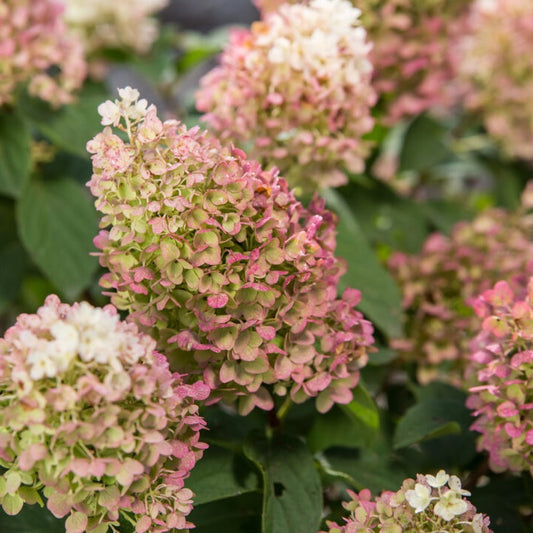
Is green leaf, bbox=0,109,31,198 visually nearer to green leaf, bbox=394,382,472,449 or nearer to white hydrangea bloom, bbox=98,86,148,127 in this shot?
white hydrangea bloom, bbox=98,86,148,127

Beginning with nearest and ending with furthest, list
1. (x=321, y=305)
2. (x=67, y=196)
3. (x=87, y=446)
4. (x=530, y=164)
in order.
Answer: (x=87, y=446) → (x=321, y=305) → (x=67, y=196) → (x=530, y=164)

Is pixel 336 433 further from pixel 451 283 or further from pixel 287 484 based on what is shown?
pixel 451 283

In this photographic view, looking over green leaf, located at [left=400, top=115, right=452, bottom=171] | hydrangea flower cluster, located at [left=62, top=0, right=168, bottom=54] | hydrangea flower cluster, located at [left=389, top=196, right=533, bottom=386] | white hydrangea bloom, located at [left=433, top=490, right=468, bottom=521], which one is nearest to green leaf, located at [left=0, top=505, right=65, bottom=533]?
white hydrangea bloom, located at [left=433, top=490, right=468, bottom=521]

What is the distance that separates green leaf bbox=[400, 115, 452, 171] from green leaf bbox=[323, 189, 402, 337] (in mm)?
296

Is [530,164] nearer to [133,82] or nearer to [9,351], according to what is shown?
[9,351]

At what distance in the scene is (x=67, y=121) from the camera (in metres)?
0.99

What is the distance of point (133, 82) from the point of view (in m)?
2.27

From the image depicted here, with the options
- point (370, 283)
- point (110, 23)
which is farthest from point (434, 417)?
point (110, 23)

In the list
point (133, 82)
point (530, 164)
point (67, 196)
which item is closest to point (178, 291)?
point (67, 196)

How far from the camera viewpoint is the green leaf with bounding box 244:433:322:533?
0.61m

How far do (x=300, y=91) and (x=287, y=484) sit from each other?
39cm

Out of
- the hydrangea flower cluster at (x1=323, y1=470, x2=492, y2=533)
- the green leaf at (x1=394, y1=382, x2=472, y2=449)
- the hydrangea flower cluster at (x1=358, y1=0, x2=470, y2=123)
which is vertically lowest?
the green leaf at (x1=394, y1=382, x2=472, y2=449)

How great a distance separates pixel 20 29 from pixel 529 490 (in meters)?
0.81

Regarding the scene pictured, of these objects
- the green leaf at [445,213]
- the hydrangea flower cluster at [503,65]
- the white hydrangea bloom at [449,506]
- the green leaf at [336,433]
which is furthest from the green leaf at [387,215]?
the white hydrangea bloom at [449,506]
